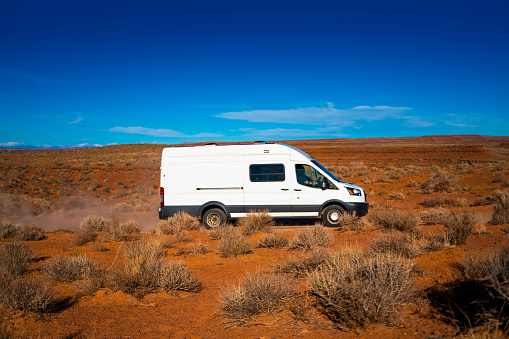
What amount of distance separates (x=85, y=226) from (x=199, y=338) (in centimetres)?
743

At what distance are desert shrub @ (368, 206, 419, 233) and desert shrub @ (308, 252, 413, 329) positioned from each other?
4.75 meters

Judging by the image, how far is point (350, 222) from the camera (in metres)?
9.29

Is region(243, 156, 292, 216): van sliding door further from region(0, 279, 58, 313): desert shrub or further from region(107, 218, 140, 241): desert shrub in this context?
region(0, 279, 58, 313): desert shrub

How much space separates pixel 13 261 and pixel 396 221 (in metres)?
8.53

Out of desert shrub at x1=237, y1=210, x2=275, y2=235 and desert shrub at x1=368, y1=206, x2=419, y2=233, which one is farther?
desert shrub at x1=237, y1=210, x2=275, y2=235

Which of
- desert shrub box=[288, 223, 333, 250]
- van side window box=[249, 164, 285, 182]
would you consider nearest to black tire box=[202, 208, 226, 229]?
van side window box=[249, 164, 285, 182]

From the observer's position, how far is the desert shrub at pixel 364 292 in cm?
338

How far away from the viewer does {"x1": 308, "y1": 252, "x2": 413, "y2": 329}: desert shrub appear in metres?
3.38

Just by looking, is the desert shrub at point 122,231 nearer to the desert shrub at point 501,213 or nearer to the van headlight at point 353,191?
the van headlight at point 353,191

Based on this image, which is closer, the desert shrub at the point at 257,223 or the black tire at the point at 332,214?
the desert shrub at the point at 257,223

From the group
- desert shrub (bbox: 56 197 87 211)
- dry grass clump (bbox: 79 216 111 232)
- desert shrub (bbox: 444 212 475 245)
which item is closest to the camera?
desert shrub (bbox: 444 212 475 245)

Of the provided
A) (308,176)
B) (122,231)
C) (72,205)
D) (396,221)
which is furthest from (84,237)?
(72,205)

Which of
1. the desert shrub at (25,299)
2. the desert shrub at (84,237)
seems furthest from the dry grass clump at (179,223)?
the desert shrub at (25,299)

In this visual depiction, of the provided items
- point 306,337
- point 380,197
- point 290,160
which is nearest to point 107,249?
point 290,160
